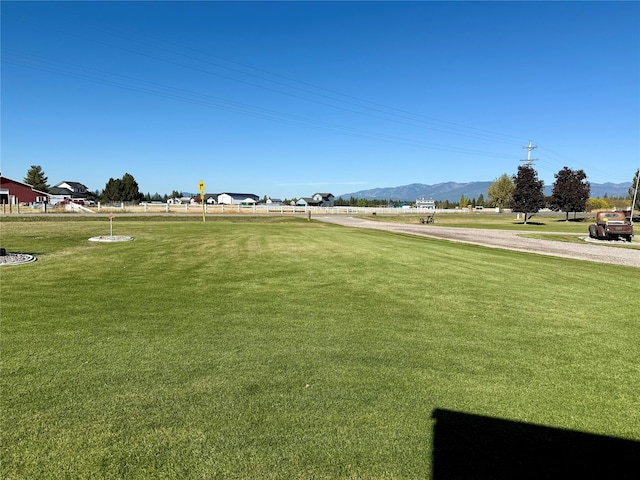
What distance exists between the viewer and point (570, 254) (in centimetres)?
1720

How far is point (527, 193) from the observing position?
1980 inches

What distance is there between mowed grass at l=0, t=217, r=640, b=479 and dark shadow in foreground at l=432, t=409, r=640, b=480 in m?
0.16

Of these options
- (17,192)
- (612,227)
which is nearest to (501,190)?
(612,227)

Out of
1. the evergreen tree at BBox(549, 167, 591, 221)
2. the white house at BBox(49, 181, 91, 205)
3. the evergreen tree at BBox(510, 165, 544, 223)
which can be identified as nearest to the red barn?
the white house at BBox(49, 181, 91, 205)

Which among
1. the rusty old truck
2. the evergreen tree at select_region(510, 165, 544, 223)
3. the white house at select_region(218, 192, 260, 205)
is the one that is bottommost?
the rusty old truck

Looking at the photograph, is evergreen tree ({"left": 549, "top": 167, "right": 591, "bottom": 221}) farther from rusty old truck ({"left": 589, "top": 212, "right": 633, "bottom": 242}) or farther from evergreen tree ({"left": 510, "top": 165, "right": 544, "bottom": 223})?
rusty old truck ({"left": 589, "top": 212, "right": 633, "bottom": 242})

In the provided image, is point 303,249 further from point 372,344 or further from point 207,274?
point 372,344

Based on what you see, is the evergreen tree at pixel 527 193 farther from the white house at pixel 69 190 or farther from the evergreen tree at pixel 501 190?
the white house at pixel 69 190

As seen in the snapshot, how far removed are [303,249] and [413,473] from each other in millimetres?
12985

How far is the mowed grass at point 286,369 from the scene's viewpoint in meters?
2.97

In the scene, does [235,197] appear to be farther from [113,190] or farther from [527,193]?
[527,193]

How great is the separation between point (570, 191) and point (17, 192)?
3657 inches

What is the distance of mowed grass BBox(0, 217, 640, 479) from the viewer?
2.97 m

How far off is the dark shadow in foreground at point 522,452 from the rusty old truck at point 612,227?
26114 millimetres
